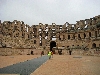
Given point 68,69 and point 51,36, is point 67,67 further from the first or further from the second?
point 51,36

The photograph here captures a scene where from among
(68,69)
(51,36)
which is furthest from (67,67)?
(51,36)

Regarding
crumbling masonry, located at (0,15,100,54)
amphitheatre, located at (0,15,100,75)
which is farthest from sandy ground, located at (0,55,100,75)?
crumbling masonry, located at (0,15,100,54)

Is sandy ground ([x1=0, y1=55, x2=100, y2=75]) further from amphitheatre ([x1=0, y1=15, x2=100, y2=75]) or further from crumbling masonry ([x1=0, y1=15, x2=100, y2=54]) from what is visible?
crumbling masonry ([x1=0, y1=15, x2=100, y2=54])

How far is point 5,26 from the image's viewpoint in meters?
54.4

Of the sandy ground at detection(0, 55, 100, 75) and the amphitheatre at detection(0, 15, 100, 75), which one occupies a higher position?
the amphitheatre at detection(0, 15, 100, 75)

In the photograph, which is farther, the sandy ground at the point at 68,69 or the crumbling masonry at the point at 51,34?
the crumbling masonry at the point at 51,34

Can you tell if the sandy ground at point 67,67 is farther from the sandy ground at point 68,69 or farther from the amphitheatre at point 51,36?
the amphitheatre at point 51,36

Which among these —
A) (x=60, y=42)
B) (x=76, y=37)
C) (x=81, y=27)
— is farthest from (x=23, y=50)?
(x=81, y=27)

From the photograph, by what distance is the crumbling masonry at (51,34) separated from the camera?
1853 inches

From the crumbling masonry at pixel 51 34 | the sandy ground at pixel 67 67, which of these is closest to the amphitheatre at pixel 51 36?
the crumbling masonry at pixel 51 34

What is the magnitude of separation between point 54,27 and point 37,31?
7289mm

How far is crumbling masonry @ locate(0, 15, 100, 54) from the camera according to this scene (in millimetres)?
47062

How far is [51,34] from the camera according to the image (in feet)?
188

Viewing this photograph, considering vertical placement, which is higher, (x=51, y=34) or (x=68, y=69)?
(x=51, y=34)
